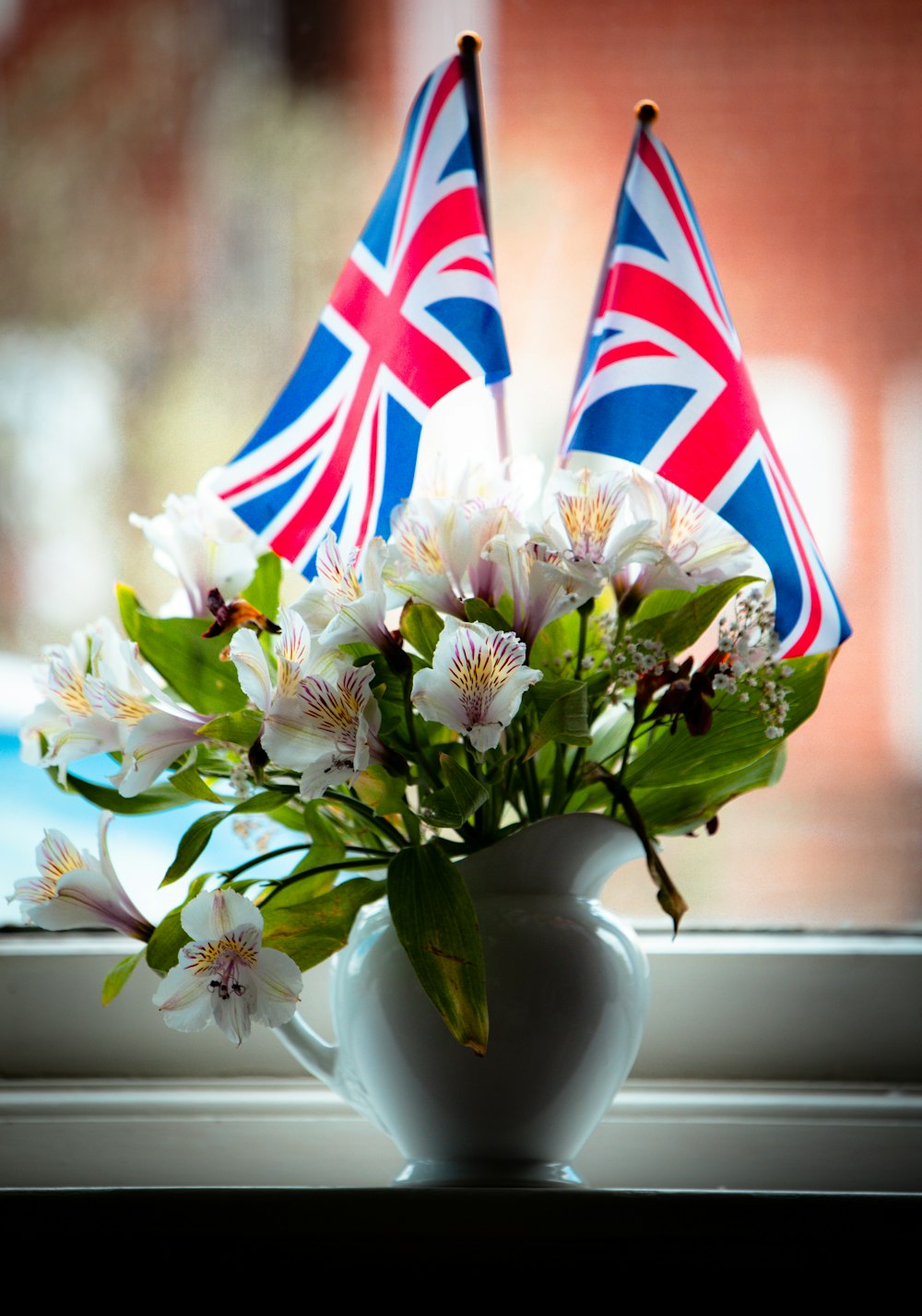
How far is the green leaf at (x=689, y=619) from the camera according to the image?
0.70 metres

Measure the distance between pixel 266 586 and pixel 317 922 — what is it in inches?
9.0

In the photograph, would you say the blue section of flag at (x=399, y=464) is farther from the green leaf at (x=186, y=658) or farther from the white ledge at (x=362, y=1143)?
the white ledge at (x=362, y=1143)

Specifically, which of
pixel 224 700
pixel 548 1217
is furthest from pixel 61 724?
pixel 548 1217

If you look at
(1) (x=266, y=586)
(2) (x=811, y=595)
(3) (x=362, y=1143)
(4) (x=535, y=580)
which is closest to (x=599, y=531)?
(4) (x=535, y=580)

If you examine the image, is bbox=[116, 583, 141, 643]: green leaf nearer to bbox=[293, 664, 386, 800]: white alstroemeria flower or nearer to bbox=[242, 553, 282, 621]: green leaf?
bbox=[242, 553, 282, 621]: green leaf

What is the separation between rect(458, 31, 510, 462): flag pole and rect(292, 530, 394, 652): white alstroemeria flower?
0.21 meters

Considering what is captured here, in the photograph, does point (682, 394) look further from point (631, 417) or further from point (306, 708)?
point (306, 708)

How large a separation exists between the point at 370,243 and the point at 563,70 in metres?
0.37

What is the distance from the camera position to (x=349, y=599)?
64 centimetres

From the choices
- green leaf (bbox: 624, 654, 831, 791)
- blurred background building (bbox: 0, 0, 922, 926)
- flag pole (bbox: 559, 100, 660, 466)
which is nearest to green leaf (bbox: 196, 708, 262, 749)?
green leaf (bbox: 624, 654, 831, 791)

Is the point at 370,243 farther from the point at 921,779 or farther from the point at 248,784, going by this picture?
the point at 921,779

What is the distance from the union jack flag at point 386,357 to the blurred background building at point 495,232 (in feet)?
0.82

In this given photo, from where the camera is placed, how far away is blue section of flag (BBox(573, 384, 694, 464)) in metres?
0.74

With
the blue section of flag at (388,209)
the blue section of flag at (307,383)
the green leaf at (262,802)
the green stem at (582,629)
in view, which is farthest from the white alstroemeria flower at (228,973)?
the blue section of flag at (388,209)
